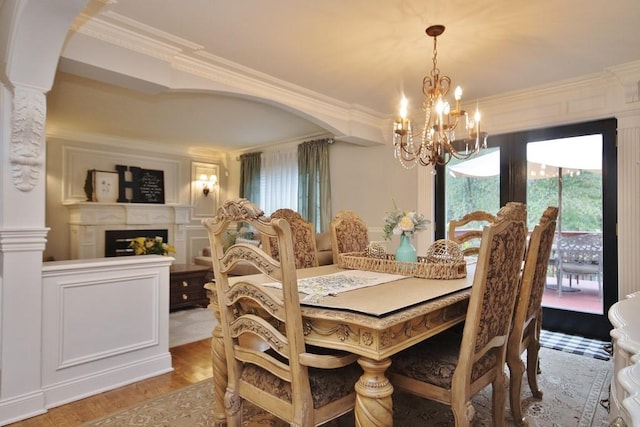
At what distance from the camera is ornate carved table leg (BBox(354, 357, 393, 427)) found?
4.18 feet

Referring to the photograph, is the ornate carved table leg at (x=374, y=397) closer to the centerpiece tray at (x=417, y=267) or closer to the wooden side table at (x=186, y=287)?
the centerpiece tray at (x=417, y=267)

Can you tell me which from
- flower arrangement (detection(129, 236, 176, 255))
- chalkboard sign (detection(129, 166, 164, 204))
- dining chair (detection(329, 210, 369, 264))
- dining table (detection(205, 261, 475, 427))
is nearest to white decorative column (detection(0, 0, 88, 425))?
dining table (detection(205, 261, 475, 427))

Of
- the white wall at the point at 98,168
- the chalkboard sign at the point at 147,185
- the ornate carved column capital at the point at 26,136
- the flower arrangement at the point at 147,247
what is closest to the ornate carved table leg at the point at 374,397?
the ornate carved column capital at the point at 26,136

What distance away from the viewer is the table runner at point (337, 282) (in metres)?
1.59

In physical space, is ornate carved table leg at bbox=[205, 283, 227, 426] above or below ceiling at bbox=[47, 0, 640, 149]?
below

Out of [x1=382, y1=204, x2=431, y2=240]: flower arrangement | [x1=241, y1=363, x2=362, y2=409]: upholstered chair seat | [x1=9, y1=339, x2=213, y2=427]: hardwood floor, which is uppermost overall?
[x1=382, y1=204, x2=431, y2=240]: flower arrangement

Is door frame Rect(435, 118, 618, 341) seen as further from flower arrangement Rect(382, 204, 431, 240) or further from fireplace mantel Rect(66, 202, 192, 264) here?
fireplace mantel Rect(66, 202, 192, 264)

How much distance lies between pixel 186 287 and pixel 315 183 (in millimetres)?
2379

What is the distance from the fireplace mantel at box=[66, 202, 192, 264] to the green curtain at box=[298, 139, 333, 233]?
7.77ft

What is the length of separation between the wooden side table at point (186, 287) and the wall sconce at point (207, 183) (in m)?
2.81

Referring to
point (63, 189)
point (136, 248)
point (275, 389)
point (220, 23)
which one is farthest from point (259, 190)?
point (275, 389)

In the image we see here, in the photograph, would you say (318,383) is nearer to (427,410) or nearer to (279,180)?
(427,410)

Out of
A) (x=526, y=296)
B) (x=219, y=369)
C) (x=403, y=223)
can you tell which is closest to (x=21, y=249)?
(x=219, y=369)

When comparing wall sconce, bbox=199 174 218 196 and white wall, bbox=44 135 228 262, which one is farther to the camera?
wall sconce, bbox=199 174 218 196
